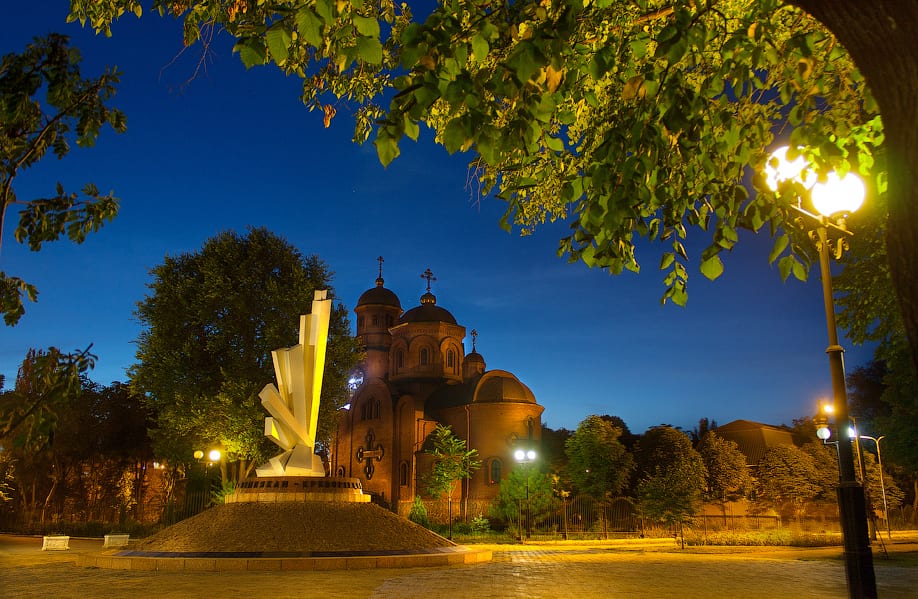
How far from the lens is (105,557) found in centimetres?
1536

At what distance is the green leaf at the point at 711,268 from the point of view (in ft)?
15.1

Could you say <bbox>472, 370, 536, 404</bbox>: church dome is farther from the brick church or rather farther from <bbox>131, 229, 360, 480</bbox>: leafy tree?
<bbox>131, 229, 360, 480</bbox>: leafy tree

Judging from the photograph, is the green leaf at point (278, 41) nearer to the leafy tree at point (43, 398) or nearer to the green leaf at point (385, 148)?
the green leaf at point (385, 148)

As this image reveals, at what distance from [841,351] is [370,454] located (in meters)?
42.9

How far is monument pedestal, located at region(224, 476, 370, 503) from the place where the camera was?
1761 cm

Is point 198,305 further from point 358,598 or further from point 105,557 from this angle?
point 358,598

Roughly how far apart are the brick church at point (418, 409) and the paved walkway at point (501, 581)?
2518 centimetres

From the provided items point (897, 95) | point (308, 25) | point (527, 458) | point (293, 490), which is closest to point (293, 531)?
point (293, 490)

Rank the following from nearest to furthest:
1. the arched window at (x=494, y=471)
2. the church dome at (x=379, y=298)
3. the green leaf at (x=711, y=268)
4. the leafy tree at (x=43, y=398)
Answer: the leafy tree at (x=43, y=398), the green leaf at (x=711, y=268), the arched window at (x=494, y=471), the church dome at (x=379, y=298)

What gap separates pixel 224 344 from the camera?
27.2 metres

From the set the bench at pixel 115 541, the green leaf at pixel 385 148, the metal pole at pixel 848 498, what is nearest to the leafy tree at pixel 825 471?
the bench at pixel 115 541

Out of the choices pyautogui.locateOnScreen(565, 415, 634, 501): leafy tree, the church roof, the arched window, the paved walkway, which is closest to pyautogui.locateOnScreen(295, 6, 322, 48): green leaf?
the paved walkway

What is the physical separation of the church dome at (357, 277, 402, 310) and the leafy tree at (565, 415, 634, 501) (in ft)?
81.4

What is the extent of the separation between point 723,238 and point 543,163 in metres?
3.07
